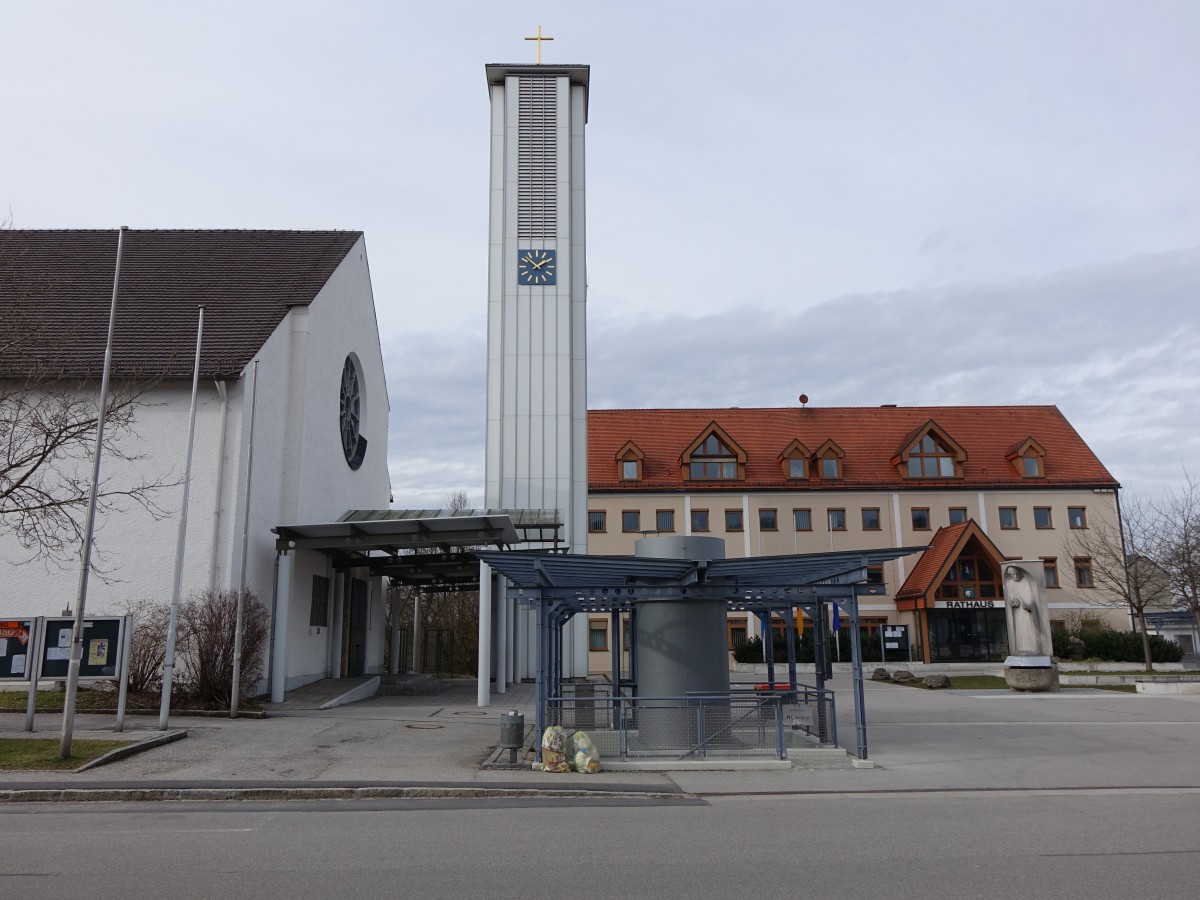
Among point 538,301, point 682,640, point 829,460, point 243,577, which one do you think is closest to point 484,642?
point 243,577

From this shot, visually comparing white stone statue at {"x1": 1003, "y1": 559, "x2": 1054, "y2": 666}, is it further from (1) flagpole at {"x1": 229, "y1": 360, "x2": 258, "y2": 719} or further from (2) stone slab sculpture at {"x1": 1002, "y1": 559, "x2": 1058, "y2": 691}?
(1) flagpole at {"x1": 229, "y1": 360, "x2": 258, "y2": 719}

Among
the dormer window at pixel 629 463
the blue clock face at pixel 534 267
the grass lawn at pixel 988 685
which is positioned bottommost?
the grass lawn at pixel 988 685

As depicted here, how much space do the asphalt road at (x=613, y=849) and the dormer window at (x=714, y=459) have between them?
3975 cm

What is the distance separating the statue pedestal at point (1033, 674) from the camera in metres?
30.5

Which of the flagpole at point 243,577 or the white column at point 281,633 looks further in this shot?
the white column at point 281,633

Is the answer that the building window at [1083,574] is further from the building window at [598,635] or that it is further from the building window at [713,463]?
the building window at [598,635]

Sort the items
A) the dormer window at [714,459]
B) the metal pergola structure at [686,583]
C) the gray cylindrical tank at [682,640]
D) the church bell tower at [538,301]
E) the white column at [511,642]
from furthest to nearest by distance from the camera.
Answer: the dormer window at [714,459] < the church bell tower at [538,301] < the white column at [511,642] < the gray cylindrical tank at [682,640] < the metal pergola structure at [686,583]

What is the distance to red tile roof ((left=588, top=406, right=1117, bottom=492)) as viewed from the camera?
51500mm

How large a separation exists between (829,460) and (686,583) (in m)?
37.8

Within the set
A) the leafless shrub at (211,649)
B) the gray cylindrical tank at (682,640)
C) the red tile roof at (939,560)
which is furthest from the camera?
the red tile roof at (939,560)

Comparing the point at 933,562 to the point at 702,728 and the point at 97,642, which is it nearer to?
the point at 702,728

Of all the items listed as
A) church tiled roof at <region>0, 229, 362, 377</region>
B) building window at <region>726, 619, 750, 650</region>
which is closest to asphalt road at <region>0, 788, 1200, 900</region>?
church tiled roof at <region>0, 229, 362, 377</region>

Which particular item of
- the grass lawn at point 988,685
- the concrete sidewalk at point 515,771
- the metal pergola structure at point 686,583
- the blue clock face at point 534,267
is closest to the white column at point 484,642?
the concrete sidewalk at point 515,771

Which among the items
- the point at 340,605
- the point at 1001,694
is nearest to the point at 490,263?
the point at 340,605
